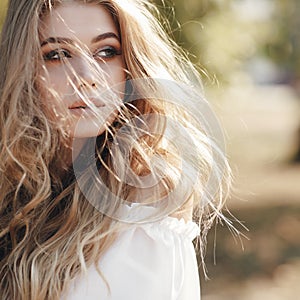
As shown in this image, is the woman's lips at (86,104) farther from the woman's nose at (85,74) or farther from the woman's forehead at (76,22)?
the woman's forehead at (76,22)

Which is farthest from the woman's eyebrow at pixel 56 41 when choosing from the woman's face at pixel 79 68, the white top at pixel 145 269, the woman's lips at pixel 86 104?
the white top at pixel 145 269

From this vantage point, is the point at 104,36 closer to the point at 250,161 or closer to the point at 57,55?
the point at 57,55

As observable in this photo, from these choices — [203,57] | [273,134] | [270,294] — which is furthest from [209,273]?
[273,134]

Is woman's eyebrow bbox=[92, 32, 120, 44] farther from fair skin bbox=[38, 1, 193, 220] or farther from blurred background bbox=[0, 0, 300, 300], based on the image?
blurred background bbox=[0, 0, 300, 300]

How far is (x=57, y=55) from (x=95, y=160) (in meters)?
0.28

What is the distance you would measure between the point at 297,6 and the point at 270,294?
18.6 feet

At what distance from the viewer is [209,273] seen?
6.91m

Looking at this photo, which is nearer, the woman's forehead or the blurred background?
the woman's forehead

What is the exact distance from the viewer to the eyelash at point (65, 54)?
1.88m

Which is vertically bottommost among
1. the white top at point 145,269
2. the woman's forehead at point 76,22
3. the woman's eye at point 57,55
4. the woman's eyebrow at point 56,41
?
the white top at point 145,269

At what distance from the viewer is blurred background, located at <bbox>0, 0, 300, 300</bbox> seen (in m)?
5.50

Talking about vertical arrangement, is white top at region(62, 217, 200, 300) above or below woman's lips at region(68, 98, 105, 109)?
below

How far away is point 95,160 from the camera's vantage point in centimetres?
202

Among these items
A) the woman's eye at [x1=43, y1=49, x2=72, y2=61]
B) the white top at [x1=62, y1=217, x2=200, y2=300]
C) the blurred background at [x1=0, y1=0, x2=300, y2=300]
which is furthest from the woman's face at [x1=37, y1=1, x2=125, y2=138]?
the blurred background at [x1=0, y1=0, x2=300, y2=300]
